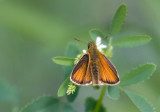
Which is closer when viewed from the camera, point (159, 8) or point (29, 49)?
point (159, 8)

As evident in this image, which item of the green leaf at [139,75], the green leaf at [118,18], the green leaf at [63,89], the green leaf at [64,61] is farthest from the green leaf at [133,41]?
the green leaf at [63,89]

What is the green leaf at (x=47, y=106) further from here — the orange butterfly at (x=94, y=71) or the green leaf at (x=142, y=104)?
the green leaf at (x=142, y=104)

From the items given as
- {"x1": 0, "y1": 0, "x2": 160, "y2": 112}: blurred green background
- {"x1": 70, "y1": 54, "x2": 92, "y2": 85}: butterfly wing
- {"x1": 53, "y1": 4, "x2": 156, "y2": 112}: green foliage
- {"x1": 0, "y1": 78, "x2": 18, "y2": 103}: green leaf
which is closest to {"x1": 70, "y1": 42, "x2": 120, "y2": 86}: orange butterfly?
{"x1": 70, "y1": 54, "x2": 92, "y2": 85}: butterfly wing

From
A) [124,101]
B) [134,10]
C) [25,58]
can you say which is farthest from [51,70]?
[134,10]

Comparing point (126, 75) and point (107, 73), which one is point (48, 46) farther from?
point (107, 73)

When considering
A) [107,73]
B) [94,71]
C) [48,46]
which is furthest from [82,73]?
[48,46]

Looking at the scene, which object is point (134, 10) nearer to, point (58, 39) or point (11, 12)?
point (58, 39)

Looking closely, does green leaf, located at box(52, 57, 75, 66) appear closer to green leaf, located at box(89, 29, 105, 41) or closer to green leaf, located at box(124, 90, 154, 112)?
green leaf, located at box(89, 29, 105, 41)

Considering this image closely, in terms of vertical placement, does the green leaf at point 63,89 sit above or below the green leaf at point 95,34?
below
